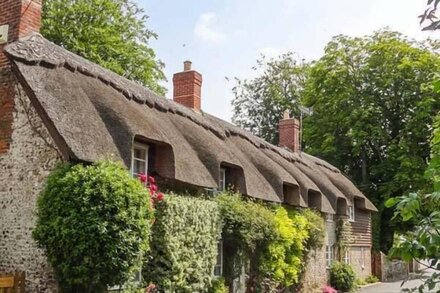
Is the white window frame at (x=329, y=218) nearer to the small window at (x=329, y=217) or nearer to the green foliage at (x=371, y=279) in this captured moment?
the small window at (x=329, y=217)

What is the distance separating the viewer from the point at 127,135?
36.8ft

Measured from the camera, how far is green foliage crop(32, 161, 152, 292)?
367 inches

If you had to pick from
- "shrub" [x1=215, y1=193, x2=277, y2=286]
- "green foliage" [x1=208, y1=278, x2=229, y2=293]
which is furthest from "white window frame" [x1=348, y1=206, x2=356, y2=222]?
"green foliage" [x1=208, y1=278, x2=229, y2=293]

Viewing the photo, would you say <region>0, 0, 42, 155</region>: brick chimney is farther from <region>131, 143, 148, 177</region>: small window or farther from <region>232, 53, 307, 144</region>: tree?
<region>232, 53, 307, 144</region>: tree

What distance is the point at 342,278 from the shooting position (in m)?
23.7

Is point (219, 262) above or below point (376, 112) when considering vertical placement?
below

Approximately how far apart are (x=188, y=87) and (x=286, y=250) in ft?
23.5

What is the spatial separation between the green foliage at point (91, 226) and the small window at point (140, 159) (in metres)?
2.56

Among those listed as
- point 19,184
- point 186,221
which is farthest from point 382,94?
point 19,184

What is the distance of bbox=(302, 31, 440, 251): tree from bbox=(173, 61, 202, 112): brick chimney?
57.1 ft

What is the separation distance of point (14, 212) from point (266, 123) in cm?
3939

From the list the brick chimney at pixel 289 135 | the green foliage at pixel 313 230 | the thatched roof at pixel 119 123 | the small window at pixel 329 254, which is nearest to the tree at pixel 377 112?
the brick chimney at pixel 289 135

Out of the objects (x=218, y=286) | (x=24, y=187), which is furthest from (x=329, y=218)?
(x=24, y=187)

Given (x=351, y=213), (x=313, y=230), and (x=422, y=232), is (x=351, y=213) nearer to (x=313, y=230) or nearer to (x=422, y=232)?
(x=313, y=230)
